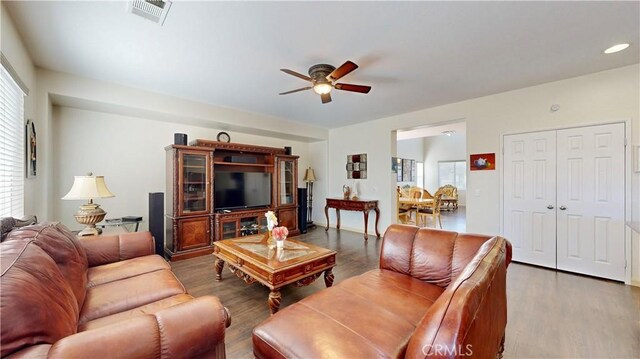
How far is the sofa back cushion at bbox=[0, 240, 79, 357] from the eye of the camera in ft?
2.59

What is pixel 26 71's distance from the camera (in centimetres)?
249

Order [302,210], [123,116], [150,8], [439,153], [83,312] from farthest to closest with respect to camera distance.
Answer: [439,153] → [302,210] → [123,116] → [150,8] → [83,312]

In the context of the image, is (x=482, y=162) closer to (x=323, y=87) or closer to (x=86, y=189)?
(x=323, y=87)

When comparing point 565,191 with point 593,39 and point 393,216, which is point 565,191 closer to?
point 593,39

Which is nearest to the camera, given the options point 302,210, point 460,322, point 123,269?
point 460,322

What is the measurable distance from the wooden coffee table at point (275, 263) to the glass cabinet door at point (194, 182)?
1.51 meters

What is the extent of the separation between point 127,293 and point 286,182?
A: 3846mm

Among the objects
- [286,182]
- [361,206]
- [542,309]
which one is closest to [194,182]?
[286,182]

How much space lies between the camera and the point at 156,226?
3641 mm

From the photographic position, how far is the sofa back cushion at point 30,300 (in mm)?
791

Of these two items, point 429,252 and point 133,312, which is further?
point 429,252

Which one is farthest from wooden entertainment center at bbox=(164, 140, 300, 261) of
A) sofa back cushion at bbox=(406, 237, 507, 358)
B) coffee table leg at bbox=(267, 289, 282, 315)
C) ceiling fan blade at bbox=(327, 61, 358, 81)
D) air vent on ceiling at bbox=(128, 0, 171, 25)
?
sofa back cushion at bbox=(406, 237, 507, 358)

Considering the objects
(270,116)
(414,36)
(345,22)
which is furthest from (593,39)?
(270,116)

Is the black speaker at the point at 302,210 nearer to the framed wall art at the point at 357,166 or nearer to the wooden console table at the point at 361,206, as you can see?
the wooden console table at the point at 361,206
